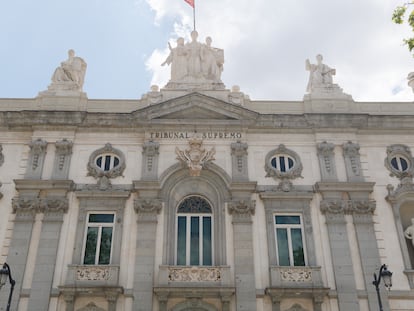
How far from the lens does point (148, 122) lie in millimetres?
21875

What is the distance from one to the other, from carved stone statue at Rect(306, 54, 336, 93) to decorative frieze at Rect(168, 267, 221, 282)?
35.5 feet

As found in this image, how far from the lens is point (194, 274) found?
18.3 metres

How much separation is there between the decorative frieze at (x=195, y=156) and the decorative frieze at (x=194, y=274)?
447cm

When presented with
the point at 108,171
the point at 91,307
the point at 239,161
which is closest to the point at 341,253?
the point at 239,161

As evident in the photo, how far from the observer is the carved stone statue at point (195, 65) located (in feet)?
77.5

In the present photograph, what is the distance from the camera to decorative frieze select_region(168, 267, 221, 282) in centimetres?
1822

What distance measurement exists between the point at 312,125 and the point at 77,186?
36.9 feet

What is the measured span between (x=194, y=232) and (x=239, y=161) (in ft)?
12.7

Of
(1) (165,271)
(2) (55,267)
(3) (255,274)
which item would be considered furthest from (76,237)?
(3) (255,274)

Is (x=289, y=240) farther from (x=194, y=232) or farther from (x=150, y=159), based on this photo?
(x=150, y=159)

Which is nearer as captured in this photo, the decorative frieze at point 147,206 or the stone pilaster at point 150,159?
the decorative frieze at point 147,206

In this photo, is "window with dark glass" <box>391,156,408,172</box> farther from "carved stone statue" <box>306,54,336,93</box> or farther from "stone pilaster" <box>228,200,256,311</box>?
"stone pilaster" <box>228,200,256,311</box>

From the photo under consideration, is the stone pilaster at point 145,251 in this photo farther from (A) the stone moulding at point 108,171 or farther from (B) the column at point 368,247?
(B) the column at point 368,247

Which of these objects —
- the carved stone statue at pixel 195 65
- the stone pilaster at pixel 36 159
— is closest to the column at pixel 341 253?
the carved stone statue at pixel 195 65
